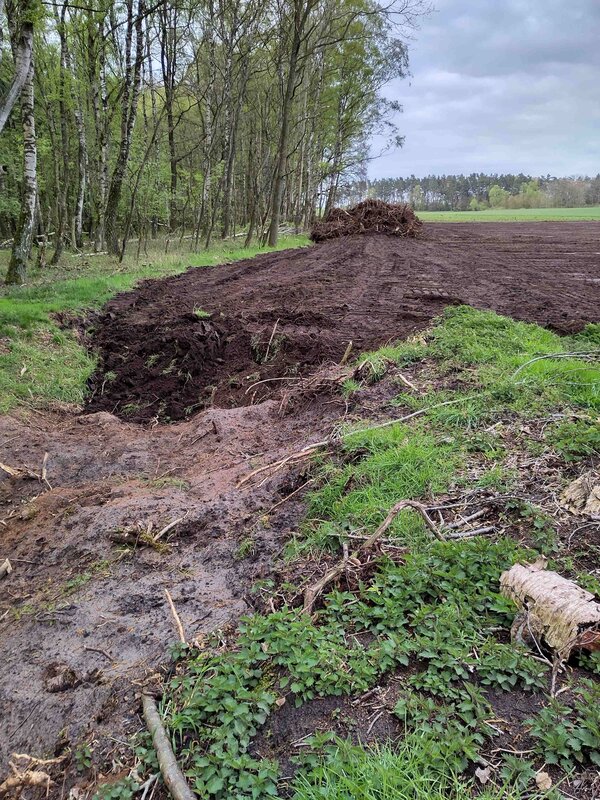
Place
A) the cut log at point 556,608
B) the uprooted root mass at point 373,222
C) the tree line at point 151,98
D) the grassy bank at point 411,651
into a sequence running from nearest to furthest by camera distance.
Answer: the grassy bank at point 411,651 → the cut log at point 556,608 → the tree line at point 151,98 → the uprooted root mass at point 373,222

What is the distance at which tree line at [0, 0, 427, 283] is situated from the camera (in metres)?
13.0

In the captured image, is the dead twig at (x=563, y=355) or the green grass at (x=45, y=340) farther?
the green grass at (x=45, y=340)

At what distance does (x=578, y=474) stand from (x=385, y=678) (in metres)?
1.79

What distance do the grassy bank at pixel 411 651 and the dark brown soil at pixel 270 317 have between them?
2839mm

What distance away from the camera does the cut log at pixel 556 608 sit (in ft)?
6.29

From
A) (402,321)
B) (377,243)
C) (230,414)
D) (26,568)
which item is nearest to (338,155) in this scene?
(377,243)

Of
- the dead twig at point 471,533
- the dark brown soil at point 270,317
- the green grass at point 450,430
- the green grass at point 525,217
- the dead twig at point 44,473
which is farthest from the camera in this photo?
the green grass at point 525,217

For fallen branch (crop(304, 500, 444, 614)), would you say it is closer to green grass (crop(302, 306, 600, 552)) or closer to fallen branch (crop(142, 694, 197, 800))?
green grass (crop(302, 306, 600, 552))

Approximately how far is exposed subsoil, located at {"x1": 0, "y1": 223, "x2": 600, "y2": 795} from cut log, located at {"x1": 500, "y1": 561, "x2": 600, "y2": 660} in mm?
599

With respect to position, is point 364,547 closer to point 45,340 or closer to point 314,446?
point 314,446

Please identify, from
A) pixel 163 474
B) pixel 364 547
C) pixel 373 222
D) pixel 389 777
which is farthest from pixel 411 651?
pixel 373 222

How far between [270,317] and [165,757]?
6.61m

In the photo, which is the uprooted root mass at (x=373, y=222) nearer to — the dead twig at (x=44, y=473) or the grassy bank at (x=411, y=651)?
the dead twig at (x=44, y=473)

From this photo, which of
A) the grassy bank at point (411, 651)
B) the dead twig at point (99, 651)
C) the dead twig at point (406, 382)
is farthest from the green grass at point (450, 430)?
the dead twig at point (99, 651)
